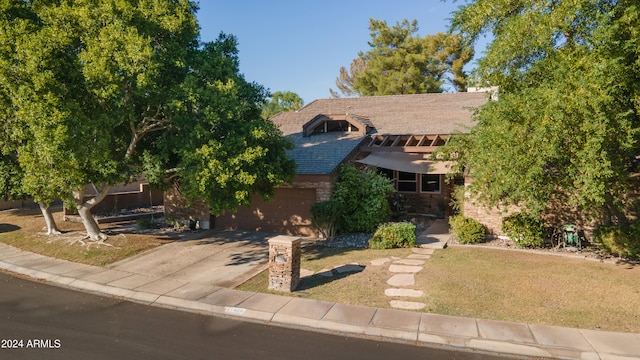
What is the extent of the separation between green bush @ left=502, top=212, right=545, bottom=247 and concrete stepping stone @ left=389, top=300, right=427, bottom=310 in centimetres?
690

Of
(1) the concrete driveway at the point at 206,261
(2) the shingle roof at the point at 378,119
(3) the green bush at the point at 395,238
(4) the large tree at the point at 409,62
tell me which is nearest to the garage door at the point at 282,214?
(1) the concrete driveway at the point at 206,261

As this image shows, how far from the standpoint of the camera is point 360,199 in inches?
682

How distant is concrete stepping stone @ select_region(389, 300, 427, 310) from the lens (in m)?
9.27

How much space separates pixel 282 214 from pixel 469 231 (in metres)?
8.05

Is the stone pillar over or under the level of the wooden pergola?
under

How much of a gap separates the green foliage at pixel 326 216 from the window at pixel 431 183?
6.90 m

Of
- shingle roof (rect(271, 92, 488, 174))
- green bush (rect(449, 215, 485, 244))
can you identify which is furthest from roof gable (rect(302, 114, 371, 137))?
green bush (rect(449, 215, 485, 244))

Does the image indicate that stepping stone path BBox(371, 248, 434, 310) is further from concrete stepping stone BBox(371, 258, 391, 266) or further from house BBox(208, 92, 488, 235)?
house BBox(208, 92, 488, 235)

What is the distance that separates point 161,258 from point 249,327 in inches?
271

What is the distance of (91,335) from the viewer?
7.99 metres

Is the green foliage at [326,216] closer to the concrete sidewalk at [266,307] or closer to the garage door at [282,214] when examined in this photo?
the garage door at [282,214]

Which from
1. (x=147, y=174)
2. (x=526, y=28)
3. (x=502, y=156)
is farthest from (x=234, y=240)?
(x=526, y=28)

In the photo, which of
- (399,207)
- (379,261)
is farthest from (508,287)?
(399,207)

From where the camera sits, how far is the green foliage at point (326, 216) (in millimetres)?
15914
